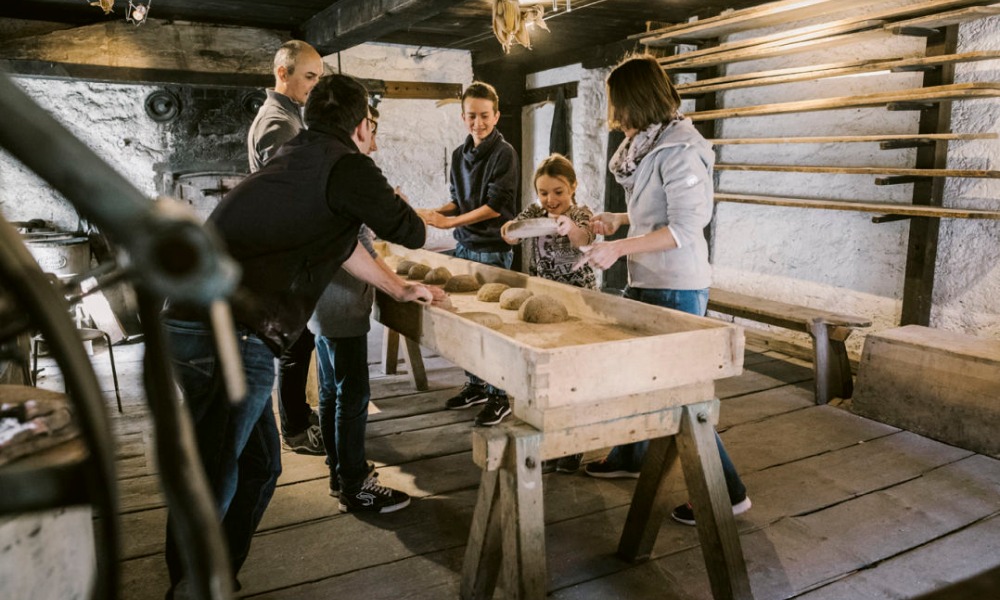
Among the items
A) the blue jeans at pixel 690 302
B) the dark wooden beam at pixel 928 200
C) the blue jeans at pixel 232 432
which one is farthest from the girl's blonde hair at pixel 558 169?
the dark wooden beam at pixel 928 200

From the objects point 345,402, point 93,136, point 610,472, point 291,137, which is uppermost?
point 93,136

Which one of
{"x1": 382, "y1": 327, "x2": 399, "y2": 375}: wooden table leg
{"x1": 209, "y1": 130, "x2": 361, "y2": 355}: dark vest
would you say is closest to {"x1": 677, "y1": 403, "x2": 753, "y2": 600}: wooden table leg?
{"x1": 209, "y1": 130, "x2": 361, "y2": 355}: dark vest

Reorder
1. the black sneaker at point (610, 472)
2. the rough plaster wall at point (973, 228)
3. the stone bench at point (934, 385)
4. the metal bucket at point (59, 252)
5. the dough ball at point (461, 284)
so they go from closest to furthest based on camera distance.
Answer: the black sneaker at point (610, 472) < the dough ball at point (461, 284) < the stone bench at point (934, 385) < the rough plaster wall at point (973, 228) < the metal bucket at point (59, 252)

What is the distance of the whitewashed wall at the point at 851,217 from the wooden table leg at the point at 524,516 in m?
3.59

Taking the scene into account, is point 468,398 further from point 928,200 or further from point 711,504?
point 928,200

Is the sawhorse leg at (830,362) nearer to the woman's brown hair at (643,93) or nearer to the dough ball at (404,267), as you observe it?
the woman's brown hair at (643,93)

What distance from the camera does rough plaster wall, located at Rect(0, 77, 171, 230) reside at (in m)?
5.66

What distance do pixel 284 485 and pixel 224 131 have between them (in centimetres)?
422

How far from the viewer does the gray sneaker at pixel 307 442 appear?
3.48 metres

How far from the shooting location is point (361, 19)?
16.1 ft

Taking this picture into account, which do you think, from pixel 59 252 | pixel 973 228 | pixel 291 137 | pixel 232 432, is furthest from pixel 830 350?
pixel 59 252

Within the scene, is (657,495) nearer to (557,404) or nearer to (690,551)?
(690,551)

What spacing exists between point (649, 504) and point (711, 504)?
31cm

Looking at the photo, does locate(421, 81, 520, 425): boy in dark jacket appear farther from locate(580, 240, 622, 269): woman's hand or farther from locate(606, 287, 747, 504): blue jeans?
locate(580, 240, 622, 269): woman's hand
